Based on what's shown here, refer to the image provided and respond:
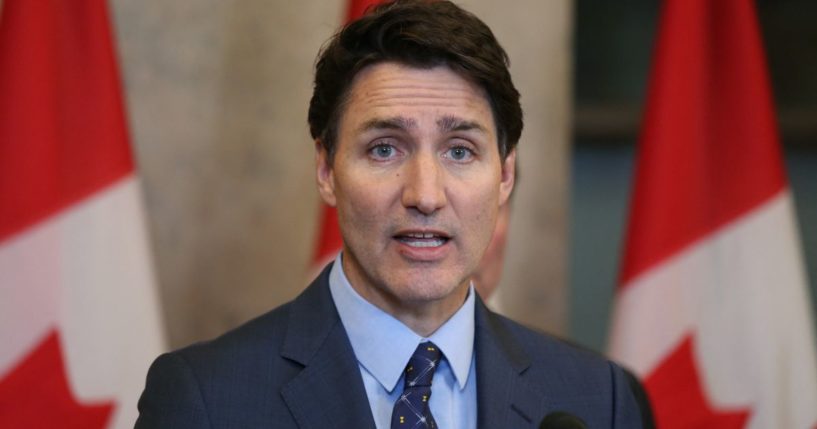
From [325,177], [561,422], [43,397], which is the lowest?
[43,397]

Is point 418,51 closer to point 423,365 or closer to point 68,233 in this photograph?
point 423,365

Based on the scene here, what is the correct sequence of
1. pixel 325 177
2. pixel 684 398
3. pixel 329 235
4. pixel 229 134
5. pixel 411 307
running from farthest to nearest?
1. pixel 229 134
2. pixel 684 398
3. pixel 329 235
4. pixel 325 177
5. pixel 411 307

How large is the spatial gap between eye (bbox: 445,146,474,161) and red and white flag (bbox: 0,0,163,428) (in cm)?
133

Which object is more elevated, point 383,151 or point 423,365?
point 383,151

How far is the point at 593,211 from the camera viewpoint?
4.72 meters

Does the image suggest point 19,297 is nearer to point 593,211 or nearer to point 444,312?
point 444,312

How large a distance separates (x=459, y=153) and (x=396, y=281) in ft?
0.76

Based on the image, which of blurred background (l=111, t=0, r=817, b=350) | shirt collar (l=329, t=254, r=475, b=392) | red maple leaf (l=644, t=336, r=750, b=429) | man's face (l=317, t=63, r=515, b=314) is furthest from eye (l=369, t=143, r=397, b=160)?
red maple leaf (l=644, t=336, r=750, b=429)

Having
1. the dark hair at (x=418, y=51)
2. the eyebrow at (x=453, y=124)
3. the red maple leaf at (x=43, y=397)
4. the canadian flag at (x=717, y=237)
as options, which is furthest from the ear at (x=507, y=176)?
the canadian flag at (x=717, y=237)

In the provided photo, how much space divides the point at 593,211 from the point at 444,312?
108 inches

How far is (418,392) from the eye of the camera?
196cm

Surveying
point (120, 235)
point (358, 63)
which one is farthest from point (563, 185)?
point (358, 63)

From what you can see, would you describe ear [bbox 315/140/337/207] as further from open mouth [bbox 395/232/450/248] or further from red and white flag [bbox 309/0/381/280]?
red and white flag [bbox 309/0/381/280]

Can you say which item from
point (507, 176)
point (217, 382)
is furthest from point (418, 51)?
point (217, 382)
